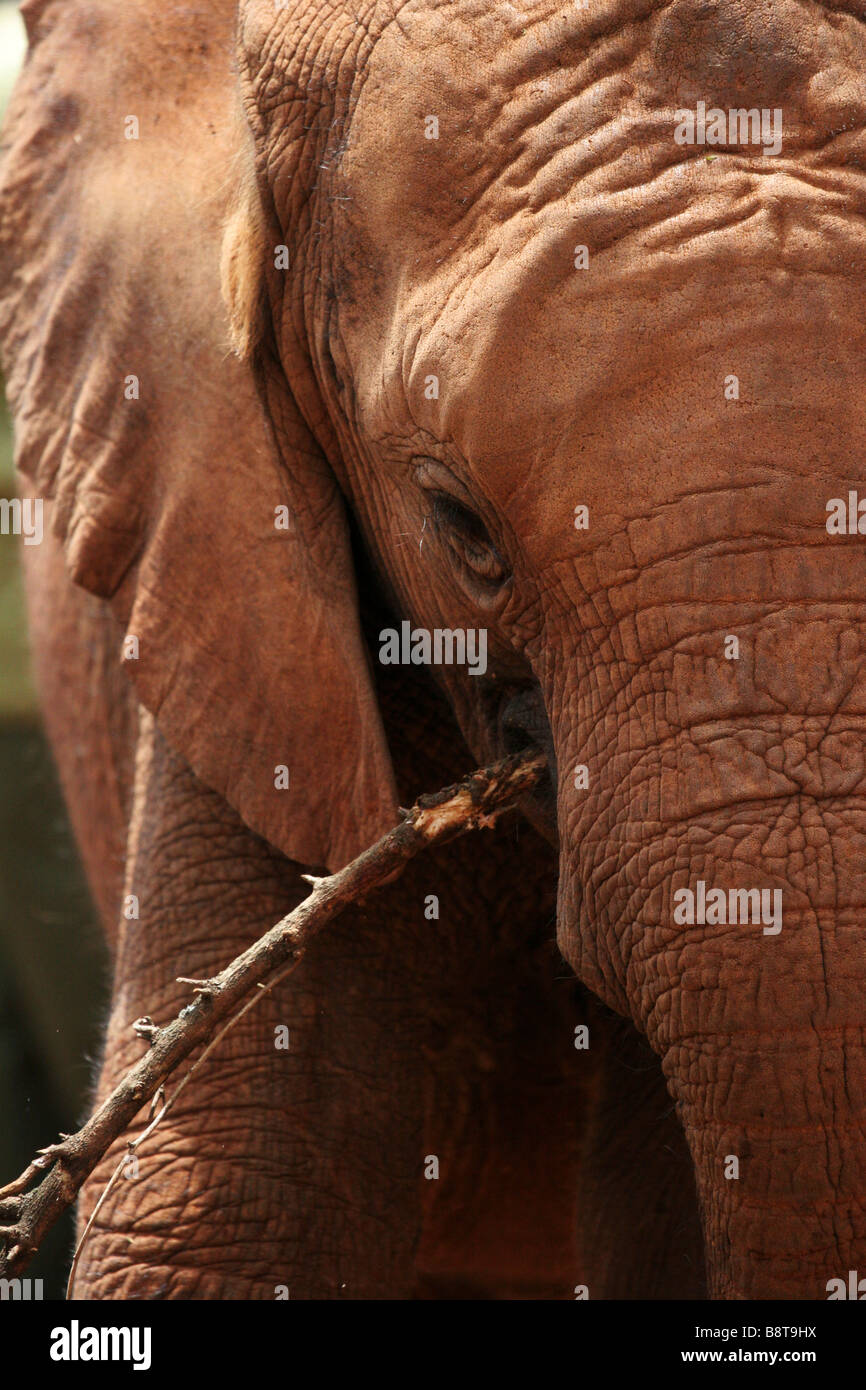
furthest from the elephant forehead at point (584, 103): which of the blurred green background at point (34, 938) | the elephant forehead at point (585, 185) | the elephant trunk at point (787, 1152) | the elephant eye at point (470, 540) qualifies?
the blurred green background at point (34, 938)

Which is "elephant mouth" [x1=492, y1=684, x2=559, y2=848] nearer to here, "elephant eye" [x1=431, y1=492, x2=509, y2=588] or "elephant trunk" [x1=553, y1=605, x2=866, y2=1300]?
"elephant eye" [x1=431, y1=492, x2=509, y2=588]

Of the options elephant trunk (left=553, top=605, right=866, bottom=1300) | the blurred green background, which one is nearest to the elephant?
elephant trunk (left=553, top=605, right=866, bottom=1300)

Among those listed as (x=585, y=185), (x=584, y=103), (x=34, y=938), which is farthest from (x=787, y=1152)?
(x=34, y=938)

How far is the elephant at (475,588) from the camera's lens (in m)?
2.18

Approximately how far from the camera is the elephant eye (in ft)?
8.34

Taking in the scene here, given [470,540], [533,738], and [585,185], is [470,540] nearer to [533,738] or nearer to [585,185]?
[533,738]

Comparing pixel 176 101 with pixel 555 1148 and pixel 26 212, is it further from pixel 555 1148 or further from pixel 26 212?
pixel 555 1148

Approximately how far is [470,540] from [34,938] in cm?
451

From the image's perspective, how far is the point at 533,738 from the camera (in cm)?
267

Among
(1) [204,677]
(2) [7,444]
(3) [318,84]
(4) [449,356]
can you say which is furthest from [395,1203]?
(2) [7,444]

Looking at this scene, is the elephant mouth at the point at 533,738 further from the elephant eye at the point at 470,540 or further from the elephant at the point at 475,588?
the elephant eye at the point at 470,540

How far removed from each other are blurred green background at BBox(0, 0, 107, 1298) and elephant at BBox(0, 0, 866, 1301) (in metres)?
2.58

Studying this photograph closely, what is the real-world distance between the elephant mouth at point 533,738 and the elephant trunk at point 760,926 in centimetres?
34

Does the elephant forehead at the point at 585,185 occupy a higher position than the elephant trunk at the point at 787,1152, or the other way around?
the elephant forehead at the point at 585,185
